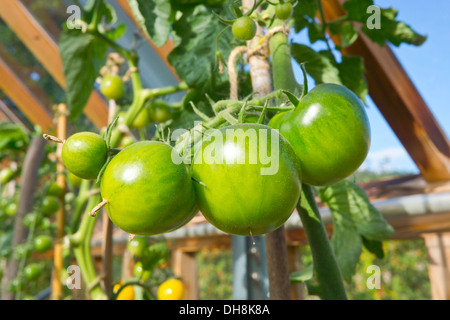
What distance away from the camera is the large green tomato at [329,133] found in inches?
13.0

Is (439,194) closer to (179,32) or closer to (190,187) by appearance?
(179,32)

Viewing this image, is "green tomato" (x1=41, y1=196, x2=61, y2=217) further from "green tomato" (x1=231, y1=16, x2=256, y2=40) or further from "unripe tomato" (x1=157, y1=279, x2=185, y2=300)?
"green tomato" (x1=231, y1=16, x2=256, y2=40)

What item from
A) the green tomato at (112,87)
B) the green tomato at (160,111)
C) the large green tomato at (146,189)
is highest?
the green tomato at (112,87)

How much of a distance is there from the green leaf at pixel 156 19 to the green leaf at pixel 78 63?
0.28 meters

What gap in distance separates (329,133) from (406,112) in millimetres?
1183

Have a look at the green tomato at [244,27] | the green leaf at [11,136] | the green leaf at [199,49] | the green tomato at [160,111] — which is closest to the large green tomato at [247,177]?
the green tomato at [244,27]

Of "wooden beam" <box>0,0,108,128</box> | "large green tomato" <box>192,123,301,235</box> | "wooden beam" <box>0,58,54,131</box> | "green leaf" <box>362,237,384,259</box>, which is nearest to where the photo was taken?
"large green tomato" <box>192,123,301,235</box>

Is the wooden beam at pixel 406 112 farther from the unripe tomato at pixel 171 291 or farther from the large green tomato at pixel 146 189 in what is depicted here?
the large green tomato at pixel 146 189

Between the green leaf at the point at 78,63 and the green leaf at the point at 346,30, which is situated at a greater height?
the green leaf at the point at 78,63

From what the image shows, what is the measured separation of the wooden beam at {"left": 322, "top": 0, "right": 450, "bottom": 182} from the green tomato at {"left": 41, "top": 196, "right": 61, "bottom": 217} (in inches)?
44.2

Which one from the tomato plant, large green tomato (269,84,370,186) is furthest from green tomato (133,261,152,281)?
large green tomato (269,84,370,186)

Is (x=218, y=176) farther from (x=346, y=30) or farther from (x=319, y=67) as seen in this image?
(x=346, y=30)

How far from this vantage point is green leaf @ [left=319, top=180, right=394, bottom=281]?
0.68 m
